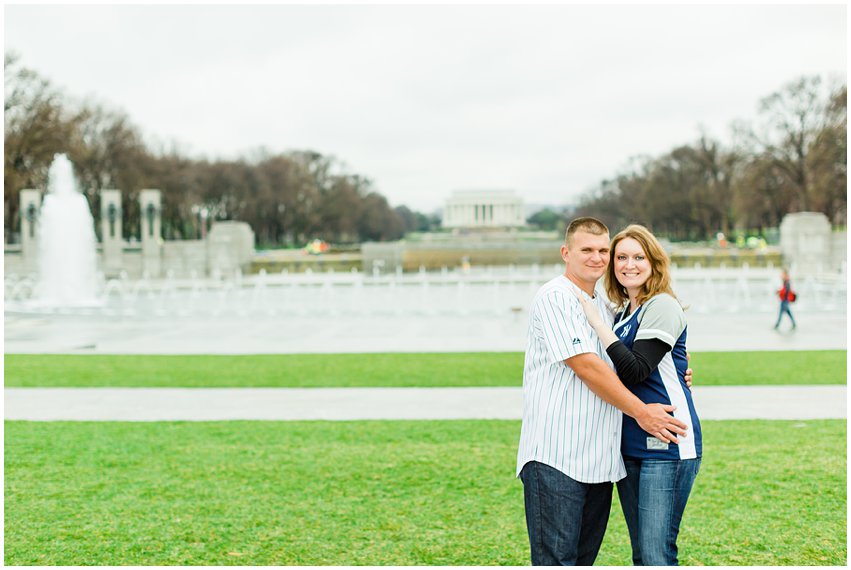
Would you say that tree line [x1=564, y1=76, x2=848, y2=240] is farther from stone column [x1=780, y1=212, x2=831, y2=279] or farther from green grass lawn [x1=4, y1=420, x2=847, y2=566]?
green grass lawn [x1=4, y1=420, x2=847, y2=566]

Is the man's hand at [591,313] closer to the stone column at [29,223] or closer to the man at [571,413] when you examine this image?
the man at [571,413]

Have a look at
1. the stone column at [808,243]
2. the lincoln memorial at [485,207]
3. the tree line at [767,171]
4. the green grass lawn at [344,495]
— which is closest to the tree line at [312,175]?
the tree line at [767,171]

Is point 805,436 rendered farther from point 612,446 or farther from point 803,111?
point 803,111

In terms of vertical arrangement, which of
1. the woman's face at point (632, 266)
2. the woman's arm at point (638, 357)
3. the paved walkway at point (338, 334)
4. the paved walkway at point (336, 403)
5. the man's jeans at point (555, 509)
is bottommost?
the paved walkway at point (338, 334)

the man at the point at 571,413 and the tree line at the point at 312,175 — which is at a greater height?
the tree line at the point at 312,175

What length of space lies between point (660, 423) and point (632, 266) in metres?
0.66

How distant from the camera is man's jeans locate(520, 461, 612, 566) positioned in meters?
3.49

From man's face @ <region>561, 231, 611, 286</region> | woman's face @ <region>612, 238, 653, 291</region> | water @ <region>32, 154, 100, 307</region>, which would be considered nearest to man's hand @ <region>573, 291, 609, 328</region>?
man's face @ <region>561, 231, 611, 286</region>

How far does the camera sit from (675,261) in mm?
52688

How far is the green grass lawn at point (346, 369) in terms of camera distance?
491 inches

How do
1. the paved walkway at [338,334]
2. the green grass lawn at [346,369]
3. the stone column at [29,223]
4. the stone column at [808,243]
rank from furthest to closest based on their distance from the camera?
the stone column at [808,243] < the stone column at [29,223] < the paved walkway at [338,334] < the green grass lawn at [346,369]

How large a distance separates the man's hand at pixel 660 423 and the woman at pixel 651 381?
0.17 ft

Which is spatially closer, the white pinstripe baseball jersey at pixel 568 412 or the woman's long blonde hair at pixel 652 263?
the white pinstripe baseball jersey at pixel 568 412

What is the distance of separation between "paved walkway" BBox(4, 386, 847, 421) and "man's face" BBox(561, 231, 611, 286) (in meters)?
6.37
